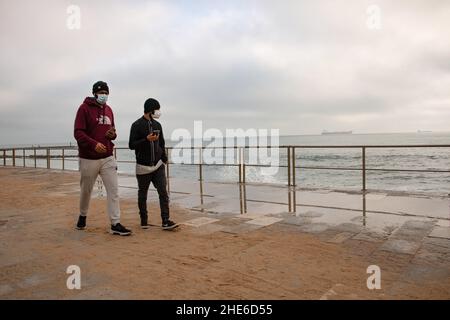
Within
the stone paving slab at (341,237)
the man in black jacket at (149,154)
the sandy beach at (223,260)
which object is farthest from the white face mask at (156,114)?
the stone paving slab at (341,237)

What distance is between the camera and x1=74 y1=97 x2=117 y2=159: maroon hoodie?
3963 millimetres

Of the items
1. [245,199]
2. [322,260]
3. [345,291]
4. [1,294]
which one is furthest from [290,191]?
[1,294]

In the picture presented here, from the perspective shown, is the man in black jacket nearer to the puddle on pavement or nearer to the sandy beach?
the sandy beach

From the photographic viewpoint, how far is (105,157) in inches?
164

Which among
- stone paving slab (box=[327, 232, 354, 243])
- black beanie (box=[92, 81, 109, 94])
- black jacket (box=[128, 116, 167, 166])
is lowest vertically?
stone paving slab (box=[327, 232, 354, 243])

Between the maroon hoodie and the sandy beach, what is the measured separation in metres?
0.98

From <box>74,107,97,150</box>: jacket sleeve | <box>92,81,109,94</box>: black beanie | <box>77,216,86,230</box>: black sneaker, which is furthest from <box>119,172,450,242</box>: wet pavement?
<box>92,81,109,94</box>: black beanie

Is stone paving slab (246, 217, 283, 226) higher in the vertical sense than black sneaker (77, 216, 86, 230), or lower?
lower

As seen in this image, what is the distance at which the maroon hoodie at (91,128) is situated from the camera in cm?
396

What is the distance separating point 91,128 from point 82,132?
125 mm

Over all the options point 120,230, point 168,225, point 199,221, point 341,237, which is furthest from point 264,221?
point 120,230

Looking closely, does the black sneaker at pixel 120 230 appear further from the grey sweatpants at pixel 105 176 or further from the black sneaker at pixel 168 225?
the black sneaker at pixel 168 225

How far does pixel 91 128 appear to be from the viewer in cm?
407

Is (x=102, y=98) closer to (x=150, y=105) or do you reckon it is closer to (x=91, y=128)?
(x=91, y=128)
